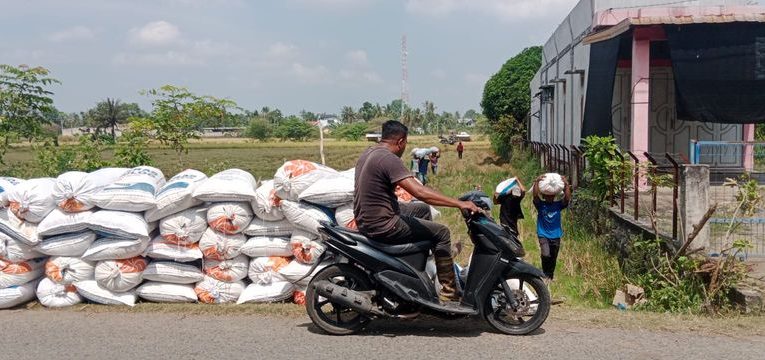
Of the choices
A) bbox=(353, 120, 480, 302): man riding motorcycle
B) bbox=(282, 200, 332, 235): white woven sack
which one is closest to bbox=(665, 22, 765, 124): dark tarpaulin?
bbox=(282, 200, 332, 235): white woven sack

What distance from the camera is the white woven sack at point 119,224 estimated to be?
242 inches

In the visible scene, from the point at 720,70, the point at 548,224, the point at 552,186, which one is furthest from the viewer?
the point at 720,70

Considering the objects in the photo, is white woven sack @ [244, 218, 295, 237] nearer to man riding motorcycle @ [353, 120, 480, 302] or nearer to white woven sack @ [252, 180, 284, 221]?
white woven sack @ [252, 180, 284, 221]

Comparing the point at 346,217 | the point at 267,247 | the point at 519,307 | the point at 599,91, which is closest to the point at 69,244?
the point at 267,247

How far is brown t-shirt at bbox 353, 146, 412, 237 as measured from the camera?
512 cm

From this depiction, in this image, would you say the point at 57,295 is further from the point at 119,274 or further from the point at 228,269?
the point at 228,269

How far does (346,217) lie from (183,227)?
150 centimetres

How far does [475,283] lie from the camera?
5.25 metres

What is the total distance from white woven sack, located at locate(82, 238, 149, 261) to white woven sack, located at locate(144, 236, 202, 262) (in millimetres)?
107

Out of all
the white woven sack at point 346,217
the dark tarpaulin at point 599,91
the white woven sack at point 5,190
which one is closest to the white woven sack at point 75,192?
the white woven sack at point 5,190

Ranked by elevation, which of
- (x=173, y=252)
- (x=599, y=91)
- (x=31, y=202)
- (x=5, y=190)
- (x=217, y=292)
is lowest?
(x=217, y=292)

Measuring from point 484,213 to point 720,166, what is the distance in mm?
11226

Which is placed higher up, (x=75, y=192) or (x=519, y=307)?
(x=75, y=192)

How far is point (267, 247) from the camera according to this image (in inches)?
249
